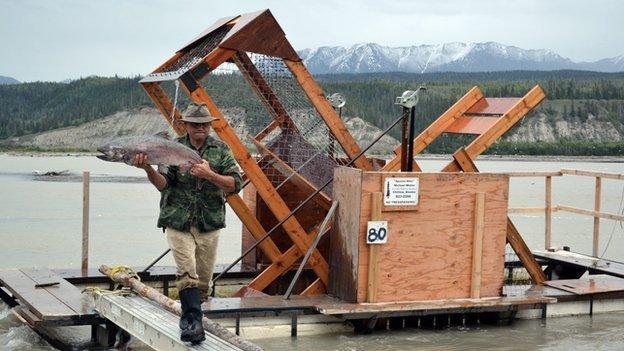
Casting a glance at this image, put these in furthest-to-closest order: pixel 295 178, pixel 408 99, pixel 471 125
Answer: pixel 471 125, pixel 295 178, pixel 408 99

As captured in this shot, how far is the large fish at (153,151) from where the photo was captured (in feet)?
22.6

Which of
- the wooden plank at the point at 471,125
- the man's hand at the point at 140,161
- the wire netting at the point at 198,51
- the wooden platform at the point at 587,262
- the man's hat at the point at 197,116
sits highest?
the wire netting at the point at 198,51

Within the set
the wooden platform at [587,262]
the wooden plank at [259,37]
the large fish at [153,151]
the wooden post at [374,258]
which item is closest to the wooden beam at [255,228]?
the wooden post at [374,258]

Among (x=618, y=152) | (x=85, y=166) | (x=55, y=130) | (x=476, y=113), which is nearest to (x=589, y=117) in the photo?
(x=618, y=152)

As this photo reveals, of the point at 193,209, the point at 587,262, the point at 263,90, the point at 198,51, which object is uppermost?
the point at 198,51

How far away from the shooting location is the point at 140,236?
23.3 m

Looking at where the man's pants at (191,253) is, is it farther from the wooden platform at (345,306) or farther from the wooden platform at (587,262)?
the wooden platform at (587,262)

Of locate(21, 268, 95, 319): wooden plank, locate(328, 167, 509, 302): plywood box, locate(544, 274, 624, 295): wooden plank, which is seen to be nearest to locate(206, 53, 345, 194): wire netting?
locate(328, 167, 509, 302): plywood box

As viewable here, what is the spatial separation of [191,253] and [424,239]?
373 centimetres

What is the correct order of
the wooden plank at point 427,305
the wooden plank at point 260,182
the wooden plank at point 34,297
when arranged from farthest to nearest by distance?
the wooden plank at point 260,182, the wooden plank at point 427,305, the wooden plank at point 34,297

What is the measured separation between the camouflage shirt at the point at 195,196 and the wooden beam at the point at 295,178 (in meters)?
3.77

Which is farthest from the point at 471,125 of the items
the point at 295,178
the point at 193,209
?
the point at 193,209

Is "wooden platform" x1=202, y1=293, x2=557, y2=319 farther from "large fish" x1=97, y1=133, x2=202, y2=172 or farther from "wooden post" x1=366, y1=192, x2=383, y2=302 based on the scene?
"large fish" x1=97, y1=133, x2=202, y2=172

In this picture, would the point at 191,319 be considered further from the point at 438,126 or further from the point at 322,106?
the point at 438,126
